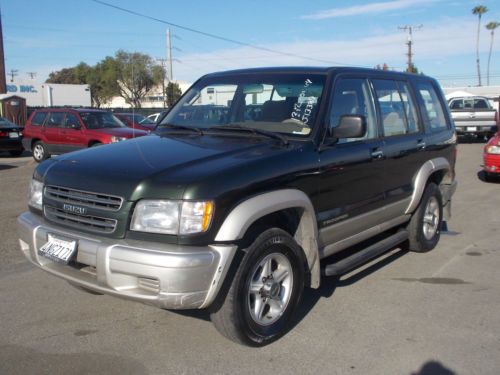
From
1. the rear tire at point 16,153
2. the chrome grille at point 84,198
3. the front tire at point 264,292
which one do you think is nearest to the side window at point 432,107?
the front tire at point 264,292

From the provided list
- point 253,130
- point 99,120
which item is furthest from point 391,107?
point 99,120

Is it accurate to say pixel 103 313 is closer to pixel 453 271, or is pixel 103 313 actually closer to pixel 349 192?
pixel 349 192

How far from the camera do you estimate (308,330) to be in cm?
396

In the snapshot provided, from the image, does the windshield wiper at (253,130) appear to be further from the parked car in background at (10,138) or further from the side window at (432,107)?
the parked car in background at (10,138)

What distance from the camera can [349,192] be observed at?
444 centimetres

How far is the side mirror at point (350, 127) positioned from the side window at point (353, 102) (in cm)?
17

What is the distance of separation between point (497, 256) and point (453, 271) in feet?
2.81

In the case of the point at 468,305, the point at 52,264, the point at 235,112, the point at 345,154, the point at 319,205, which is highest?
the point at 235,112

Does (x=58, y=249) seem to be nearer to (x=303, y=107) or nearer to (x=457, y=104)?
(x=303, y=107)

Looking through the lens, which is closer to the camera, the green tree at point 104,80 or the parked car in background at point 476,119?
the parked car in background at point 476,119

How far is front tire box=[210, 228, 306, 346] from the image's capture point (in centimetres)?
343

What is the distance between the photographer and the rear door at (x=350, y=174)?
4.18 metres

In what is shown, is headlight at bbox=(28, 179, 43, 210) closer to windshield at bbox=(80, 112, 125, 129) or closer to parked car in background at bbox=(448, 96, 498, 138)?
windshield at bbox=(80, 112, 125, 129)

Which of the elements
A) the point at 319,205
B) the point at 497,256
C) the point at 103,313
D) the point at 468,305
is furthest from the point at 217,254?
the point at 497,256
